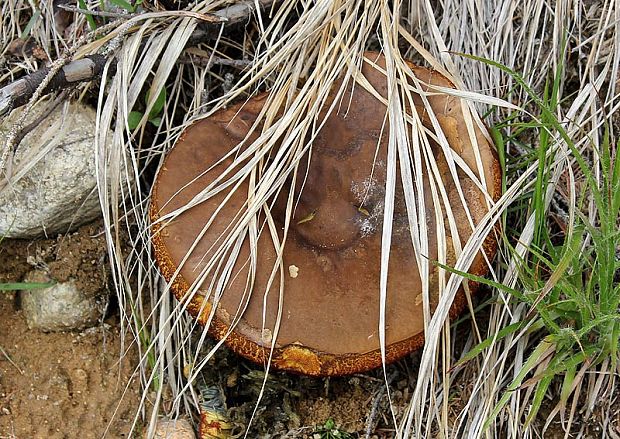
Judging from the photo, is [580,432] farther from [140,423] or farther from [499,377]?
[140,423]

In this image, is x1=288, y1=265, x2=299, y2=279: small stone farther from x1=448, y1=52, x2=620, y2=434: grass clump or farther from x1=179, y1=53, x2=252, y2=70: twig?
x1=179, y1=53, x2=252, y2=70: twig

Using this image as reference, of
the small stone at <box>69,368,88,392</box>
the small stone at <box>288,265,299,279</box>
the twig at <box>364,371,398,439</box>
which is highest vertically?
the small stone at <box>288,265,299,279</box>

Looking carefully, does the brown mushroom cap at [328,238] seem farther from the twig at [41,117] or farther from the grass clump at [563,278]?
the twig at [41,117]

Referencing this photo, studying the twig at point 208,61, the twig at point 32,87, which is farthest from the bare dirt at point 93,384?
the twig at point 208,61

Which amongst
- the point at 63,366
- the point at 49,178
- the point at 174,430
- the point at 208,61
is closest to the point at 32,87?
the point at 49,178

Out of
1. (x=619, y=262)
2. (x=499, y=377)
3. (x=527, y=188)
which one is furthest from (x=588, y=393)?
(x=527, y=188)

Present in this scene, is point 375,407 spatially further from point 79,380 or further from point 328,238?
point 79,380

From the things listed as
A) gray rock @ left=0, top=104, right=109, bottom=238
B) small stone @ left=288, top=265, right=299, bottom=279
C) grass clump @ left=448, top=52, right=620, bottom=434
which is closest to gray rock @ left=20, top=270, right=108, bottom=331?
gray rock @ left=0, top=104, right=109, bottom=238
